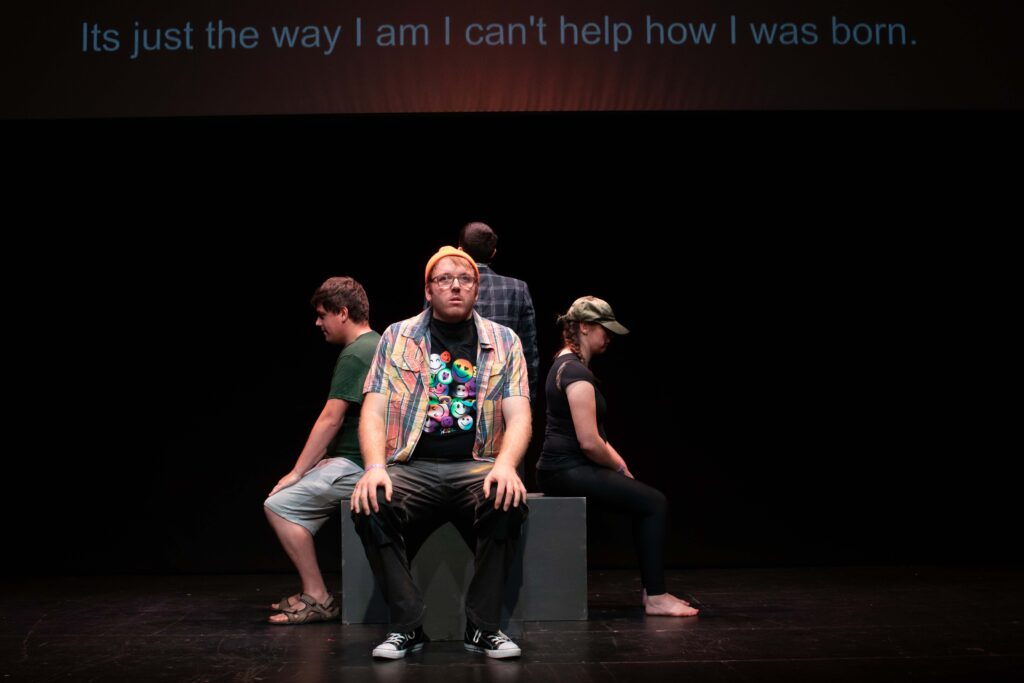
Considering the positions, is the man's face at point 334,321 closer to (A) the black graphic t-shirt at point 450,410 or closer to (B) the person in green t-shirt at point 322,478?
(B) the person in green t-shirt at point 322,478

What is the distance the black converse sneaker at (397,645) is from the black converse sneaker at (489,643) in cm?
15

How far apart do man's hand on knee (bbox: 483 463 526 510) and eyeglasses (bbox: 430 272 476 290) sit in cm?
57

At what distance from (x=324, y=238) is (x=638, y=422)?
5.64 ft

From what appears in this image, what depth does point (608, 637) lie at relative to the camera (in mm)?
3285

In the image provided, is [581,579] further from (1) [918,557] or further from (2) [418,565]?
(1) [918,557]

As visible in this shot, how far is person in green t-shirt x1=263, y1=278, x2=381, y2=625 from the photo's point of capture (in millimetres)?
3654

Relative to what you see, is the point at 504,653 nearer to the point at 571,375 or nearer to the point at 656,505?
the point at 656,505

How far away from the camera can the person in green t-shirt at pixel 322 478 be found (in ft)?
12.0

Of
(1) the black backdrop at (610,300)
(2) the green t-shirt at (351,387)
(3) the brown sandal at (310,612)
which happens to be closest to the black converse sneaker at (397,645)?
(3) the brown sandal at (310,612)

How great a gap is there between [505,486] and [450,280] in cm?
65

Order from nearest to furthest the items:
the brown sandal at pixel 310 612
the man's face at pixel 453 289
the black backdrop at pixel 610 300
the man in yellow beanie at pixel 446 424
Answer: the man in yellow beanie at pixel 446 424
the man's face at pixel 453 289
the brown sandal at pixel 310 612
the black backdrop at pixel 610 300

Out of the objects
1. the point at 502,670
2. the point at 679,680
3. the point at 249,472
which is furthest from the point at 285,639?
the point at 249,472

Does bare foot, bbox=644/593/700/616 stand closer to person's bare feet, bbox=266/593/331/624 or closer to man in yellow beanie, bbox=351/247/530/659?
man in yellow beanie, bbox=351/247/530/659

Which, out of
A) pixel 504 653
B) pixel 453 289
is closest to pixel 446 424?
pixel 453 289
